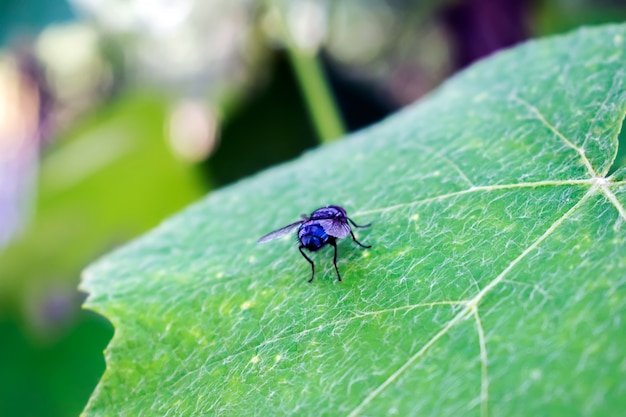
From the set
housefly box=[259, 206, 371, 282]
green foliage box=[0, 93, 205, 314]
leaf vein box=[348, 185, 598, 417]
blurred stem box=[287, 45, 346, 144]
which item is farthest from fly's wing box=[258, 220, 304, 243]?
green foliage box=[0, 93, 205, 314]

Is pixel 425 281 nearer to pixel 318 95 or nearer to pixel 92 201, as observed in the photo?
pixel 318 95

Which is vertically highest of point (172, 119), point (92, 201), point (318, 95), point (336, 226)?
point (172, 119)

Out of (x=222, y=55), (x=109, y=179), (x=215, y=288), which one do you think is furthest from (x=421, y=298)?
(x=222, y=55)

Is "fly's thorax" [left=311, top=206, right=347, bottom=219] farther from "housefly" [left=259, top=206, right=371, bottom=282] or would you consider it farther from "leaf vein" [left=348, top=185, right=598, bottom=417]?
"leaf vein" [left=348, top=185, right=598, bottom=417]

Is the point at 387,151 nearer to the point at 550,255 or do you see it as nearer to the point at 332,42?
the point at 550,255

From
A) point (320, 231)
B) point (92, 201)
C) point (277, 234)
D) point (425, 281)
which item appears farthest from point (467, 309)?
point (92, 201)

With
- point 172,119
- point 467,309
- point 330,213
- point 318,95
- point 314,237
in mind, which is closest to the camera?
point 467,309
